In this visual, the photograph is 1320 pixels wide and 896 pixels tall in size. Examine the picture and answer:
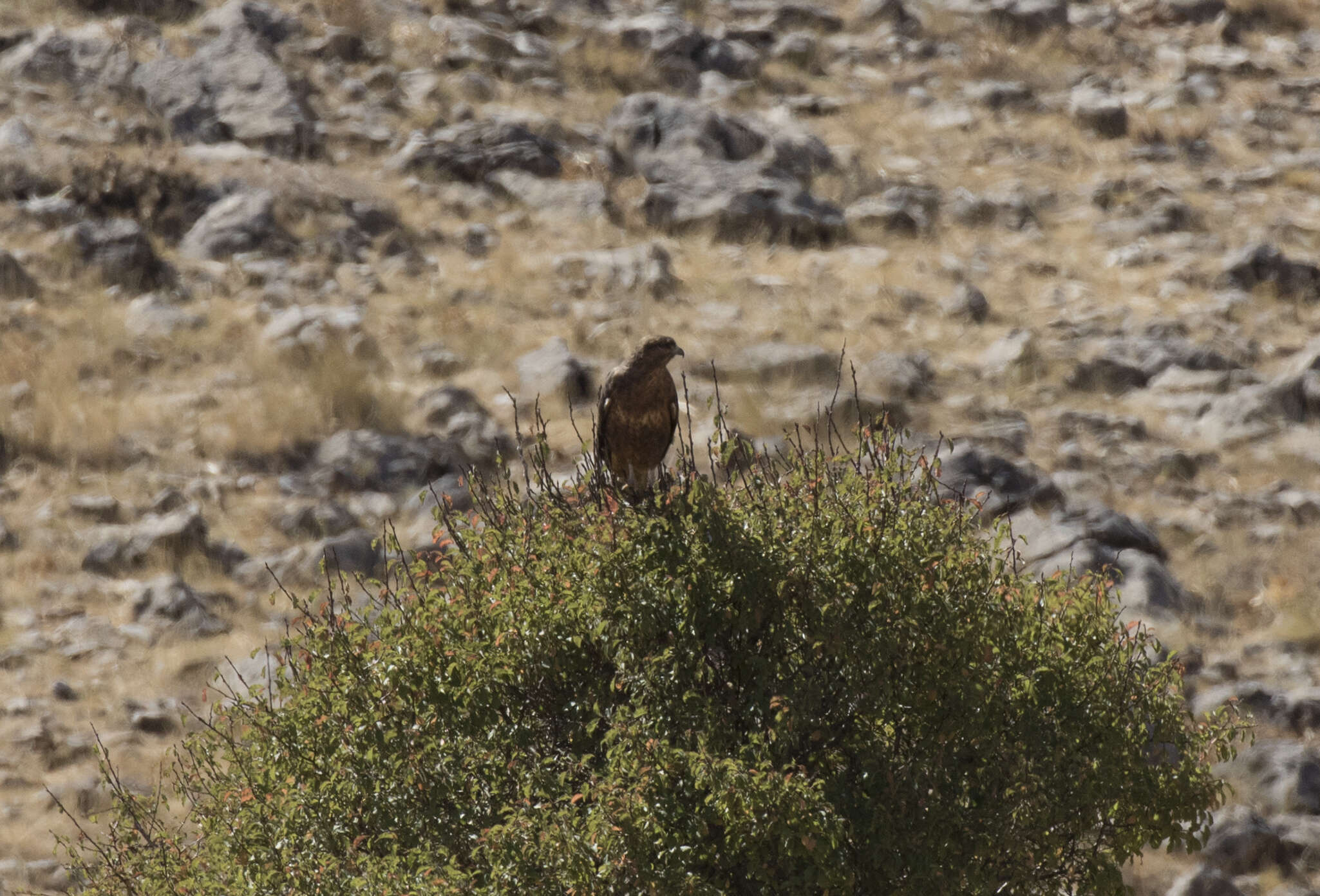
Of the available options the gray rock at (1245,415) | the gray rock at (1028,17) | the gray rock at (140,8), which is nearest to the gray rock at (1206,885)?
the gray rock at (1245,415)

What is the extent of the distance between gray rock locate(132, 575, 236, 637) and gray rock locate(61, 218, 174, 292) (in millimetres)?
5045

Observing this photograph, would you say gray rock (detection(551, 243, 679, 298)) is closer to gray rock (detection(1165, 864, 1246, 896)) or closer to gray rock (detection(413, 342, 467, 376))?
gray rock (detection(413, 342, 467, 376))

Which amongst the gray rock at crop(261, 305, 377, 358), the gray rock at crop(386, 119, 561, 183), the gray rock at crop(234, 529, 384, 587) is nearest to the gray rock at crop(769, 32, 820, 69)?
the gray rock at crop(386, 119, 561, 183)

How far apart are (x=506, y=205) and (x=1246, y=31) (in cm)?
1241

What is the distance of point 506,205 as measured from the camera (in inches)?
633

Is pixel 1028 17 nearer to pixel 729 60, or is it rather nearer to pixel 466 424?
pixel 729 60

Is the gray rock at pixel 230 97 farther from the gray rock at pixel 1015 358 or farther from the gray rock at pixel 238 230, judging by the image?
the gray rock at pixel 1015 358

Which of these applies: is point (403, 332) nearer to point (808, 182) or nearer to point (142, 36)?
point (808, 182)

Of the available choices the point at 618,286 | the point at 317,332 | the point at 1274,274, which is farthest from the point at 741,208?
the point at 1274,274

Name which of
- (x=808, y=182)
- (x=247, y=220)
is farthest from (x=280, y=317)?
(x=808, y=182)

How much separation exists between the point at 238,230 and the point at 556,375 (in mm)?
4832

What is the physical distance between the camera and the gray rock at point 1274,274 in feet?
46.8

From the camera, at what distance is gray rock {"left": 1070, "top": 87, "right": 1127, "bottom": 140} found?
59.7 feet

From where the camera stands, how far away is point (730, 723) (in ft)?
14.6
